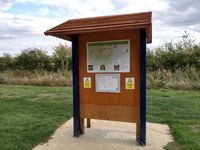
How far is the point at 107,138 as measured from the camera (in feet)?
16.6

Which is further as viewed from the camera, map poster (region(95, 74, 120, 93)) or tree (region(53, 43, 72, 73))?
tree (region(53, 43, 72, 73))

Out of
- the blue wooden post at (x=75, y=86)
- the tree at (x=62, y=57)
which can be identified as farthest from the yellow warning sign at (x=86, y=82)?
the tree at (x=62, y=57)

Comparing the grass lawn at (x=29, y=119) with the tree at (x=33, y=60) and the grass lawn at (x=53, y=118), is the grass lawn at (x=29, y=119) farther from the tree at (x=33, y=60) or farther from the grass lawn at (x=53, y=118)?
the tree at (x=33, y=60)

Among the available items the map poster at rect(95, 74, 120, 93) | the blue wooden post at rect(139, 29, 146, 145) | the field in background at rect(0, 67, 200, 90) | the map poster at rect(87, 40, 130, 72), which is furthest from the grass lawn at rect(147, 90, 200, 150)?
the field in background at rect(0, 67, 200, 90)

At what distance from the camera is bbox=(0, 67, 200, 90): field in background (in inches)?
489

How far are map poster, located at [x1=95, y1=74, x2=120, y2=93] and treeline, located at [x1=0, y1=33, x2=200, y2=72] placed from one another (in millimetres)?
10102

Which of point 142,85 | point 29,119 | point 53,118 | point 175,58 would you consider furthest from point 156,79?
point 142,85

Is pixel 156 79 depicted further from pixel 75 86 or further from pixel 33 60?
pixel 33 60

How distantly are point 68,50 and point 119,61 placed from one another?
14.3 m

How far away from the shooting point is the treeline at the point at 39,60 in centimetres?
1809

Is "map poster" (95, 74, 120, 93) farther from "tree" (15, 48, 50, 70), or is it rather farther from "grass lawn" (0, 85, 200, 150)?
"tree" (15, 48, 50, 70)

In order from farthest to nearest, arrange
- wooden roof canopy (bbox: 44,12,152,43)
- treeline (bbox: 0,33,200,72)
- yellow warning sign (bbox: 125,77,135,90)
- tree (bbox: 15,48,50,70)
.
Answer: tree (bbox: 15,48,50,70)
treeline (bbox: 0,33,200,72)
yellow warning sign (bbox: 125,77,135,90)
wooden roof canopy (bbox: 44,12,152,43)

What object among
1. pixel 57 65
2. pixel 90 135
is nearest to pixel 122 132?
pixel 90 135

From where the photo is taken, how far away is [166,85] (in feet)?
41.3
